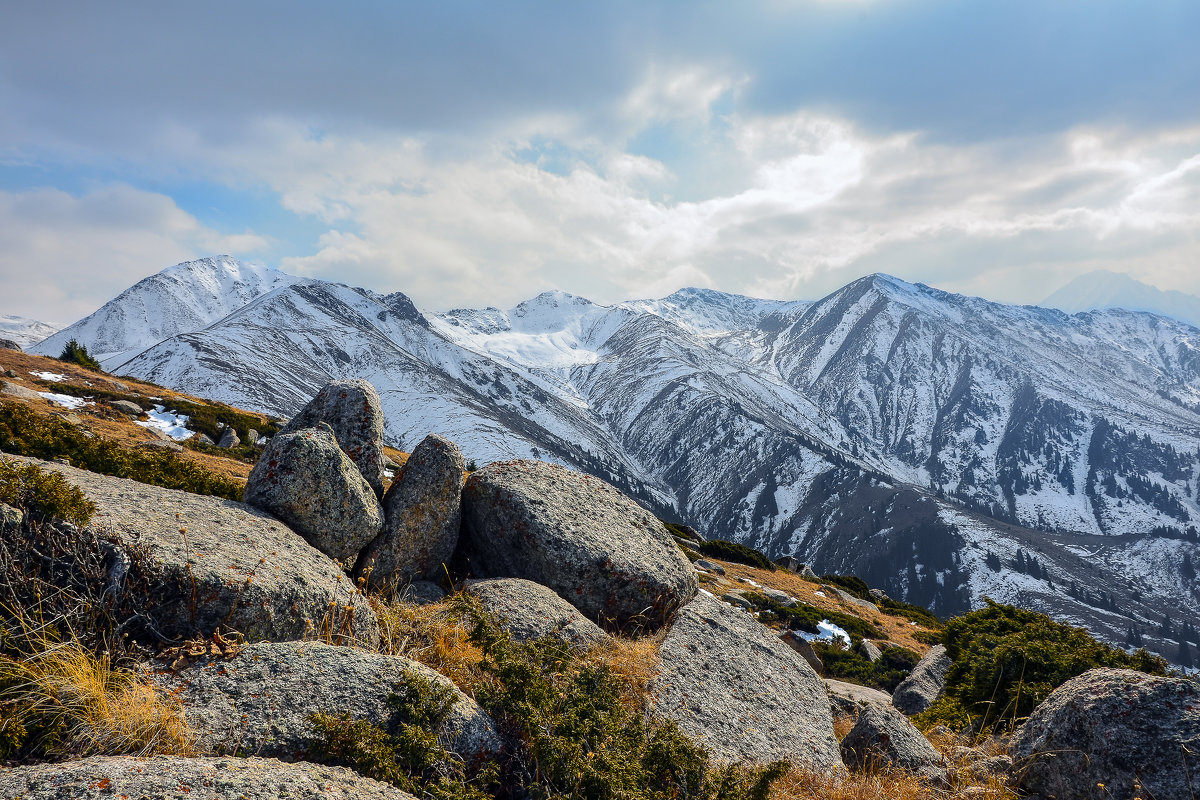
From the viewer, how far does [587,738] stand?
5.91 metres

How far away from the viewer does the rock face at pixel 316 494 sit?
8.90 meters

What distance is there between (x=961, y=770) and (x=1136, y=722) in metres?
2.30

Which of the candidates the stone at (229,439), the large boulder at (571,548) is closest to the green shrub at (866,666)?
the large boulder at (571,548)

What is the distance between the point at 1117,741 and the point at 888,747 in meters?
2.85

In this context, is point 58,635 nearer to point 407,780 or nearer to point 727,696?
point 407,780

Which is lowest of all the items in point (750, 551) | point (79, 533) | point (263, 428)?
point (750, 551)

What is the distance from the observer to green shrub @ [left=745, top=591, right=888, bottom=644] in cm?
3609

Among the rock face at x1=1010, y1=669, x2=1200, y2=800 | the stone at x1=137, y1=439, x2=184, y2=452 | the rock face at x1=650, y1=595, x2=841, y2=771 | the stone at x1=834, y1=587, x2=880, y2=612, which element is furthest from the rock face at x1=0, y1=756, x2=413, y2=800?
the stone at x1=834, y1=587, x2=880, y2=612

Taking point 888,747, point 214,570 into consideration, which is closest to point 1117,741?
point 888,747

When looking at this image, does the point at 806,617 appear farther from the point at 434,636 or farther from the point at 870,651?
the point at 434,636

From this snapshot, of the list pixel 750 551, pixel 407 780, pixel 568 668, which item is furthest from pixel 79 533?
pixel 750 551

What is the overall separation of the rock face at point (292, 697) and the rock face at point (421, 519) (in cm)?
375

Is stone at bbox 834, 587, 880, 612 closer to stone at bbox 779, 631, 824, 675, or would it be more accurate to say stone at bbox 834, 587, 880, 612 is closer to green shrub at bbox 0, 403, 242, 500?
stone at bbox 779, 631, 824, 675

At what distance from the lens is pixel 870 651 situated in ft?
109
